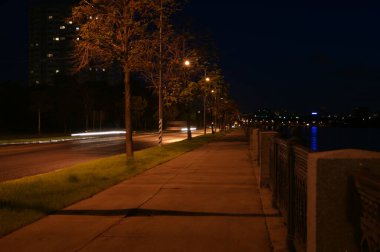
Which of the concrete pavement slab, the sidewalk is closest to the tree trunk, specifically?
the sidewalk

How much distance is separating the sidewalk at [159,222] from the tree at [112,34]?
351 inches

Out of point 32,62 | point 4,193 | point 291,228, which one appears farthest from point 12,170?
point 32,62

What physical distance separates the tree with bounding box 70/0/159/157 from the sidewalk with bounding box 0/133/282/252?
8.92m

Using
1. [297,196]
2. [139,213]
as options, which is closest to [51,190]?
[139,213]

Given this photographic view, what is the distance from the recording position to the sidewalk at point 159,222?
7.63 m

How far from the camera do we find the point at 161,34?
24156mm

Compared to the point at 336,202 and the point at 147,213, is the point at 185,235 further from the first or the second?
the point at 336,202

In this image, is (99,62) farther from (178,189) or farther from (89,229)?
(89,229)

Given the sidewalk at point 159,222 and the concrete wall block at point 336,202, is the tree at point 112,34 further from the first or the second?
the concrete wall block at point 336,202

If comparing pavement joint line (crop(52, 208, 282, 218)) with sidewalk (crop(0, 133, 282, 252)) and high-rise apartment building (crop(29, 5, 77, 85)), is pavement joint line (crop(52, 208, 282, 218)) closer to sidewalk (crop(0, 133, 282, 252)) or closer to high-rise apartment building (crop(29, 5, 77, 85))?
sidewalk (crop(0, 133, 282, 252))

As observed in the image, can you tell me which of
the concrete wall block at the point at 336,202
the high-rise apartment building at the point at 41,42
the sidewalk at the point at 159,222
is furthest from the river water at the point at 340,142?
the high-rise apartment building at the point at 41,42

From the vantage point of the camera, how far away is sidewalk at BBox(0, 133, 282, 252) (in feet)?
25.0

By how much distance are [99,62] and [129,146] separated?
3918mm

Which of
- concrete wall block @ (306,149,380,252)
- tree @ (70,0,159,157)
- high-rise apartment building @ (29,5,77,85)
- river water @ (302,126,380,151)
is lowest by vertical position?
river water @ (302,126,380,151)
